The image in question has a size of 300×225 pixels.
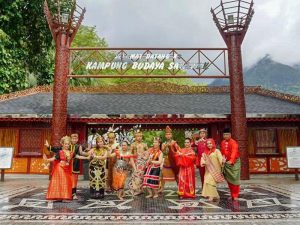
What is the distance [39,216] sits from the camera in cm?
624

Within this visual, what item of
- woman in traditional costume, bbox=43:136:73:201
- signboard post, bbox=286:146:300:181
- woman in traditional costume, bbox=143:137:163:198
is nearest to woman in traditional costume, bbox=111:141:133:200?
woman in traditional costume, bbox=143:137:163:198

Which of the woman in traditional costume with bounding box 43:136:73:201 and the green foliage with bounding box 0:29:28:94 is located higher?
the green foliage with bounding box 0:29:28:94

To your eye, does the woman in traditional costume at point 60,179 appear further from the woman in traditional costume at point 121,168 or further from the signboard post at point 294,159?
the signboard post at point 294,159

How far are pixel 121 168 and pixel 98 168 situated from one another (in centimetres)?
62

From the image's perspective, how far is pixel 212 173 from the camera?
8.07m

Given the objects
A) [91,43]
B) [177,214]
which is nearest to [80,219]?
[177,214]

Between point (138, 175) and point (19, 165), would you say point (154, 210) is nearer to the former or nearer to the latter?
point (138, 175)

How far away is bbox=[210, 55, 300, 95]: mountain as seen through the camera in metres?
154

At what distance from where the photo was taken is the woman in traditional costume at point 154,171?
27.7 ft

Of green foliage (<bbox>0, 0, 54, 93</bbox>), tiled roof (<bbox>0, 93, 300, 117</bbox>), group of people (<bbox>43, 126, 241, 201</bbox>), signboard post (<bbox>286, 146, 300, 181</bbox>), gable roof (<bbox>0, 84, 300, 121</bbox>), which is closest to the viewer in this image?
group of people (<bbox>43, 126, 241, 201</bbox>)

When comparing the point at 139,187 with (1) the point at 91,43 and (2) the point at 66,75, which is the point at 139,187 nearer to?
(2) the point at 66,75

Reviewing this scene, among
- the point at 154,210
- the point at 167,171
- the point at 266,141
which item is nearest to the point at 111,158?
the point at 167,171

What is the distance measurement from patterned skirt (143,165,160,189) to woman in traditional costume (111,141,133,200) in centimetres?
57

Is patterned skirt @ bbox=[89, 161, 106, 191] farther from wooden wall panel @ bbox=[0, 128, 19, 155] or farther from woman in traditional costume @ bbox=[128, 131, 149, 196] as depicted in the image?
wooden wall panel @ bbox=[0, 128, 19, 155]
